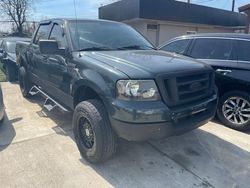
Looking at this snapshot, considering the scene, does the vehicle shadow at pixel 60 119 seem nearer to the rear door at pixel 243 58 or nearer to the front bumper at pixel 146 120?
the front bumper at pixel 146 120

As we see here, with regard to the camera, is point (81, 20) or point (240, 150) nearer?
point (240, 150)

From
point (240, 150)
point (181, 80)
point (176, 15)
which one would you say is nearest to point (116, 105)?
point (181, 80)

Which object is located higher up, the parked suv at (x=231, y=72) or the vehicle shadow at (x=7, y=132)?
the parked suv at (x=231, y=72)

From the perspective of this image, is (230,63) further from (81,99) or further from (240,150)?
(81,99)

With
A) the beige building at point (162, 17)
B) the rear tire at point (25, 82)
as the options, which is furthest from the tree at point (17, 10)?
the rear tire at point (25, 82)

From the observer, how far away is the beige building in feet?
57.8

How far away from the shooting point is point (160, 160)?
11.9ft

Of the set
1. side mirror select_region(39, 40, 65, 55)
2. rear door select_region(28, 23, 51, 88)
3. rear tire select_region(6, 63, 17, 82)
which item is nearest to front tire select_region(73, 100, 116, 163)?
side mirror select_region(39, 40, 65, 55)

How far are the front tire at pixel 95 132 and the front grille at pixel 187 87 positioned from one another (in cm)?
81

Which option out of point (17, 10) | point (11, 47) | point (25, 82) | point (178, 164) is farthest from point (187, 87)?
point (17, 10)

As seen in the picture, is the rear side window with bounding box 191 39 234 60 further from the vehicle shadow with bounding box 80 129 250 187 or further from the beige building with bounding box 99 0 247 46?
the beige building with bounding box 99 0 247 46

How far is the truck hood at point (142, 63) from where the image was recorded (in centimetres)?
291

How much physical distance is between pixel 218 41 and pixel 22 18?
30.1 metres

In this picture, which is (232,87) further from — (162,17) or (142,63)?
(162,17)
